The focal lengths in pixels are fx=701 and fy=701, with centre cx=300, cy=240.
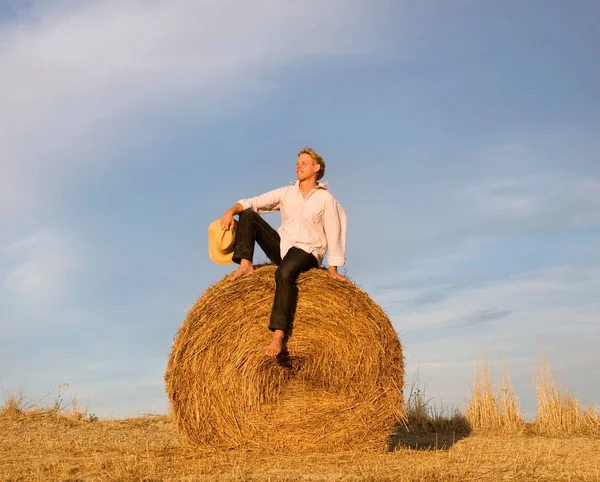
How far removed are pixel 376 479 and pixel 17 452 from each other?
4.42m

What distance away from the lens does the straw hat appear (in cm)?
713

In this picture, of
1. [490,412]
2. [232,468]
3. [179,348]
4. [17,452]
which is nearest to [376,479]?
[232,468]

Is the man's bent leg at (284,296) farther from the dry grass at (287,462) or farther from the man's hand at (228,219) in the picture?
the dry grass at (287,462)

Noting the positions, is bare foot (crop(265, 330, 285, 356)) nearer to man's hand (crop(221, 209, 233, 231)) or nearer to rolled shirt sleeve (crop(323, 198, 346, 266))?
rolled shirt sleeve (crop(323, 198, 346, 266))

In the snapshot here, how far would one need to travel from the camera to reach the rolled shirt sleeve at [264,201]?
23.8 ft

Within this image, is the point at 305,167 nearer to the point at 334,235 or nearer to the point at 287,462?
the point at 334,235

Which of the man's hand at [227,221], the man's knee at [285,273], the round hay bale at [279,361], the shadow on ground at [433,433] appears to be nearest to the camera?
the man's knee at [285,273]

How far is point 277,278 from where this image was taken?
6711 millimetres

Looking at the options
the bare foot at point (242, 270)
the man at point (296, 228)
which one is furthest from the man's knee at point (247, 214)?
the bare foot at point (242, 270)

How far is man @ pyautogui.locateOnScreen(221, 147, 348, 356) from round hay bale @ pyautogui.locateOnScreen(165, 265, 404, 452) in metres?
0.20

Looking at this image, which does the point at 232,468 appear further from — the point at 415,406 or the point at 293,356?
the point at 415,406

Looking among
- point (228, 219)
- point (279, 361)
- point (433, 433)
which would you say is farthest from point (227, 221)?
point (433, 433)

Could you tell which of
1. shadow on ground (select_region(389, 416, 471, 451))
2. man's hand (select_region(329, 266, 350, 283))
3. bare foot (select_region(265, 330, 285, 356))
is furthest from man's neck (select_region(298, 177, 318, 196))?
shadow on ground (select_region(389, 416, 471, 451))

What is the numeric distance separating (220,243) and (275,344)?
125cm
